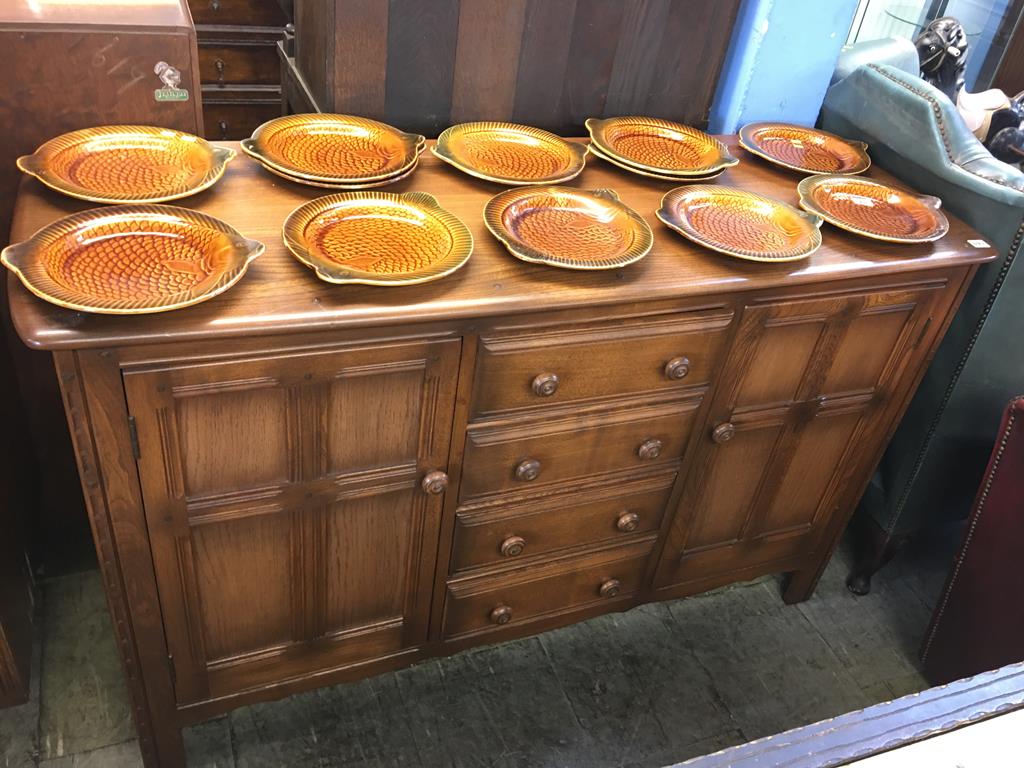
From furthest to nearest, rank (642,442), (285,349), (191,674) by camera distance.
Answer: (642,442) < (191,674) < (285,349)

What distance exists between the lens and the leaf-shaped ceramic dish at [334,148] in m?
1.38

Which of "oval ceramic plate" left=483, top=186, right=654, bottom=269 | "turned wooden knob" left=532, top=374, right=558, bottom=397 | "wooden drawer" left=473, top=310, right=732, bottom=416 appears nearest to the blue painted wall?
"oval ceramic plate" left=483, top=186, right=654, bottom=269

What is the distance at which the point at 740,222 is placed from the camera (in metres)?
1.51

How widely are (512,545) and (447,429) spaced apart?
13.2 inches

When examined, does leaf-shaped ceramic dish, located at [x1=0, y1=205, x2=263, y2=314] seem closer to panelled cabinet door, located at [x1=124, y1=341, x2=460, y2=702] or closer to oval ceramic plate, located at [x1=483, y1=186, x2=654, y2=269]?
panelled cabinet door, located at [x1=124, y1=341, x2=460, y2=702]

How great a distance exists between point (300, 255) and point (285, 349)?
13 centimetres

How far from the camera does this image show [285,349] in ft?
3.72

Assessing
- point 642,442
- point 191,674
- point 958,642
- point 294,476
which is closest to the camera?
point 294,476

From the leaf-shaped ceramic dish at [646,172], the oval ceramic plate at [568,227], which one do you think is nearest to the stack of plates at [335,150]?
the oval ceramic plate at [568,227]

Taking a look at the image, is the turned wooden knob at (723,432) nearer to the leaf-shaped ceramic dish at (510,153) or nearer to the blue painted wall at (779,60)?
the leaf-shaped ceramic dish at (510,153)

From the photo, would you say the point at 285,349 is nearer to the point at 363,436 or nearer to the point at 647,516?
the point at 363,436

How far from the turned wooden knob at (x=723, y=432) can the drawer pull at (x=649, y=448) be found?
113 millimetres

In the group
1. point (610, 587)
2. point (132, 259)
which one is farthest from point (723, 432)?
point (132, 259)

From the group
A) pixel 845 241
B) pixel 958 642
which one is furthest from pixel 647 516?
pixel 958 642
